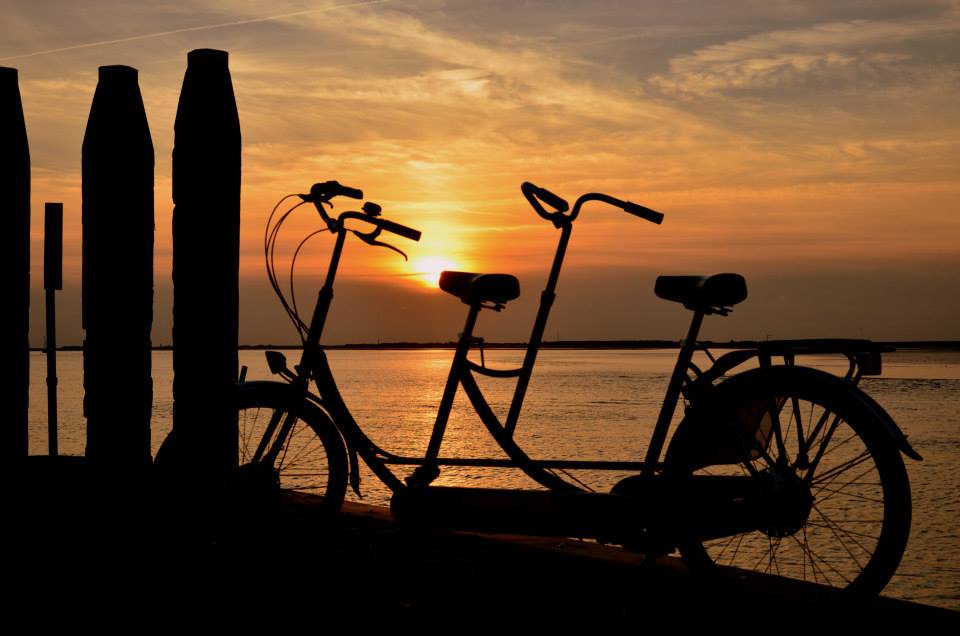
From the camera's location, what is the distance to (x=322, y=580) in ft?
15.2

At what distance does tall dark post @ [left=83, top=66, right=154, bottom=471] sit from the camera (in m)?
5.64

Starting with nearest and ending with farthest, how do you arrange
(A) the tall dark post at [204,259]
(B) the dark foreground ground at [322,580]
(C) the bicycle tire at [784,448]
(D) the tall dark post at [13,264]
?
(C) the bicycle tire at [784,448]
(B) the dark foreground ground at [322,580]
(A) the tall dark post at [204,259]
(D) the tall dark post at [13,264]

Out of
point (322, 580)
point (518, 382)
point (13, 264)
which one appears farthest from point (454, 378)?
point (13, 264)

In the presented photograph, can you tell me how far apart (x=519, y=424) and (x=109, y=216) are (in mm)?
12980

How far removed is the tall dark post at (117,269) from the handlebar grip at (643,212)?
2.85 metres

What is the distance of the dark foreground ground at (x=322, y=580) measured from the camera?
13.1 ft

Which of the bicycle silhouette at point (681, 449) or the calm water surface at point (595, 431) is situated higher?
the bicycle silhouette at point (681, 449)

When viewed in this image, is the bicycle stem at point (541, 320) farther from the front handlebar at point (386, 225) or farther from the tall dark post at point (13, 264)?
the tall dark post at point (13, 264)

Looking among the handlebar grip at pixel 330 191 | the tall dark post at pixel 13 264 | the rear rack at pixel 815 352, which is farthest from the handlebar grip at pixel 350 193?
the tall dark post at pixel 13 264

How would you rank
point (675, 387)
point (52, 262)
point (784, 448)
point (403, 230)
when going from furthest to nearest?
point (52, 262), point (403, 230), point (675, 387), point (784, 448)

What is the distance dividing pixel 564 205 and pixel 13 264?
12.6 feet

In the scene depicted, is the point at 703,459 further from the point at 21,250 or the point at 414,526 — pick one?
the point at 21,250

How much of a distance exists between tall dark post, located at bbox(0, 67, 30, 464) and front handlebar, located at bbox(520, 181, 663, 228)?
12.0 feet

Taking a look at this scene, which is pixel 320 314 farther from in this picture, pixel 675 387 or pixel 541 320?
pixel 675 387
